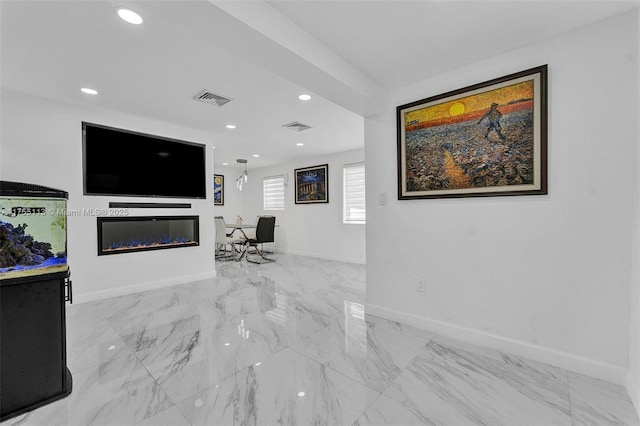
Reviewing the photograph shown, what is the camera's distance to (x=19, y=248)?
1505 millimetres

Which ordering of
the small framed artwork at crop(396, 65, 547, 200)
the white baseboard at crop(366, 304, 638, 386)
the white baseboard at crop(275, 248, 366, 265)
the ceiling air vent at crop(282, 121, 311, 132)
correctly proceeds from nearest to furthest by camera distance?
1. the white baseboard at crop(366, 304, 638, 386)
2. the small framed artwork at crop(396, 65, 547, 200)
3. the ceiling air vent at crop(282, 121, 311, 132)
4. the white baseboard at crop(275, 248, 366, 265)

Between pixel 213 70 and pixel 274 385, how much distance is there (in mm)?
2485

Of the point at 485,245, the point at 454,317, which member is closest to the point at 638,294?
the point at 485,245

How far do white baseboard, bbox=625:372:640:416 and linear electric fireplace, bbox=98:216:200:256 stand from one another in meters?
4.58

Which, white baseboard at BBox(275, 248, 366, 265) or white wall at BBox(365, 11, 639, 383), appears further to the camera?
white baseboard at BBox(275, 248, 366, 265)

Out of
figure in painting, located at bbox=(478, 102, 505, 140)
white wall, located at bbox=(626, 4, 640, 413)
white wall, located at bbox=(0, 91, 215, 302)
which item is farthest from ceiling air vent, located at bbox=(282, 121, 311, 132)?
white wall, located at bbox=(626, 4, 640, 413)

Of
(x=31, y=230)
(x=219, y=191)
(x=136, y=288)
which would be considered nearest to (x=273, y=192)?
(x=219, y=191)

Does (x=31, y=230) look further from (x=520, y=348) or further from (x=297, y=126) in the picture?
(x=520, y=348)

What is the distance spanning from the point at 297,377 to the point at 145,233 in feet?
10.4

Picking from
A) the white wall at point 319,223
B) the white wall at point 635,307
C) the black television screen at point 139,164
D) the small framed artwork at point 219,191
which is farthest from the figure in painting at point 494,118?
the small framed artwork at point 219,191

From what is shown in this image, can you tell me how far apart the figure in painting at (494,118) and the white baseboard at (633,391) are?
1664 millimetres

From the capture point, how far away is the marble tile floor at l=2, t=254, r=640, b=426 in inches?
57.9

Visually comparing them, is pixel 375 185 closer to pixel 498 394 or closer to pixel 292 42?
pixel 292 42

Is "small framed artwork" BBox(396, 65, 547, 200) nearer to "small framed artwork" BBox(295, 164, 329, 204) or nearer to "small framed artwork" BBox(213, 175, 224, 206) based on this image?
"small framed artwork" BBox(295, 164, 329, 204)
